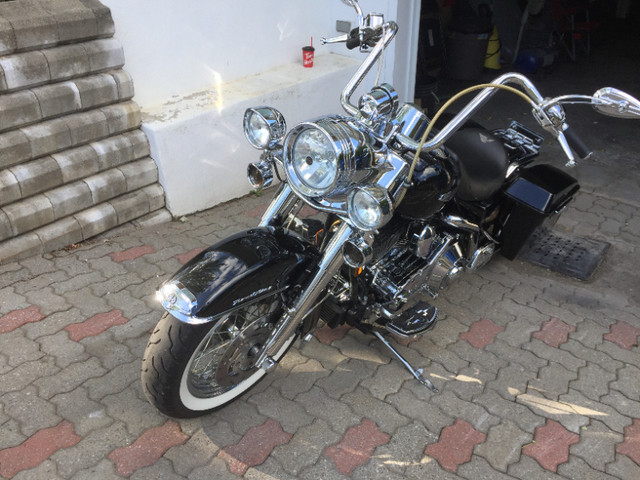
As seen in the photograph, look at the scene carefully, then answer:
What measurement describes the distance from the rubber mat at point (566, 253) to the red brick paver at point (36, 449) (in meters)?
2.90

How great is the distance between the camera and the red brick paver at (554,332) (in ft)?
11.7

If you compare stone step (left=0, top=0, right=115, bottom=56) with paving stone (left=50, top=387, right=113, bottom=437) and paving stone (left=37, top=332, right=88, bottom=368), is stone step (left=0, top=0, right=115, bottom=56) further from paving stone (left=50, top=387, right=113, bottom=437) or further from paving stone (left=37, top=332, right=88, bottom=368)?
paving stone (left=50, top=387, right=113, bottom=437)

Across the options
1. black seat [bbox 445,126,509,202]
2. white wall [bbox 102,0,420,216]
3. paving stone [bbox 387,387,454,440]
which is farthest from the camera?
white wall [bbox 102,0,420,216]

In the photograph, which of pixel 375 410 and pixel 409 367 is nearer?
pixel 375 410

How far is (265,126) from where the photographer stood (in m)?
2.68

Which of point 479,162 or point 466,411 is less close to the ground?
point 479,162

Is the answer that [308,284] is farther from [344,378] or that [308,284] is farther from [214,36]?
[214,36]

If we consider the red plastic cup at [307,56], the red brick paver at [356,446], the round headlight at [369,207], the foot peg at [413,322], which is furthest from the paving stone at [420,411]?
the red plastic cup at [307,56]

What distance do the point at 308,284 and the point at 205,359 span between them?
2.02 ft

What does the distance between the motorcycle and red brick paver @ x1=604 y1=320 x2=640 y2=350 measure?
2.71 ft

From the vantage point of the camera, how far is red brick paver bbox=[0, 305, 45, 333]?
3408mm

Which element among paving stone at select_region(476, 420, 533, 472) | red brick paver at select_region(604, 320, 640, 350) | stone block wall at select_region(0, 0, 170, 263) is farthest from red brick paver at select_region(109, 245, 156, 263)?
red brick paver at select_region(604, 320, 640, 350)

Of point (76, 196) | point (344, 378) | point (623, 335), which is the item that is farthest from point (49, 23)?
point (623, 335)

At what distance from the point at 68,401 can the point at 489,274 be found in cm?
267
